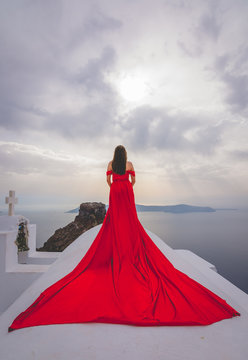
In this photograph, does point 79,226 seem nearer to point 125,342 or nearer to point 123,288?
point 123,288

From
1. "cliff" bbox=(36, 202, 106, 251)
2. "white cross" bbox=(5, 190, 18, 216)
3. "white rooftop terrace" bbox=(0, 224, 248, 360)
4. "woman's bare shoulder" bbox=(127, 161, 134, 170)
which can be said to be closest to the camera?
"white rooftop terrace" bbox=(0, 224, 248, 360)

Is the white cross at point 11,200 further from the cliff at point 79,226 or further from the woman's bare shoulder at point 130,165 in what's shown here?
the cliff at point 79,226

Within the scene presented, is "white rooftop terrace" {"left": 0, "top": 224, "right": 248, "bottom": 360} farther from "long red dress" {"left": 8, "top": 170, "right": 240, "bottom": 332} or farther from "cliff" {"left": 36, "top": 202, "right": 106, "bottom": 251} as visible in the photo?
"cliff" {"left": 36, "top": 202, "right": 106, "bottom": 251}

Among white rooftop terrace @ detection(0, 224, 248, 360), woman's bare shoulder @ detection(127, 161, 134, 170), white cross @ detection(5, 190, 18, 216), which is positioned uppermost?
woman's bare shoulder @ detection(127, 161, 134, 170)

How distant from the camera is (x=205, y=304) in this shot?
204 cm

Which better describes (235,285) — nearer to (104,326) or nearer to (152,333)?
(152,333)

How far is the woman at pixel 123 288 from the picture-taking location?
1.77 metres

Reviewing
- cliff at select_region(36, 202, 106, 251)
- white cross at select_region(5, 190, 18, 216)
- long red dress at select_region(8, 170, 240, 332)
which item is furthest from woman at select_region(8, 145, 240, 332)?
cliff at select_region(36, 202, 106, 251)

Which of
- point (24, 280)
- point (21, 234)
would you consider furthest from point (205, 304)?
point (21, 234)

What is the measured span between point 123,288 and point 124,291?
70mm

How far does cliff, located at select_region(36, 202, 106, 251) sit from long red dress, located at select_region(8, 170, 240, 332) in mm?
6675

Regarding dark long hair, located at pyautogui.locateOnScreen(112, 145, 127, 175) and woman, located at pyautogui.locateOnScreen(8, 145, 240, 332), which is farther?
dark long hair, located at pyautogui.locateOnScreen(112, 145, 127, 175)

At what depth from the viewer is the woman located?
177 cm

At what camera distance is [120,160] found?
332cm
